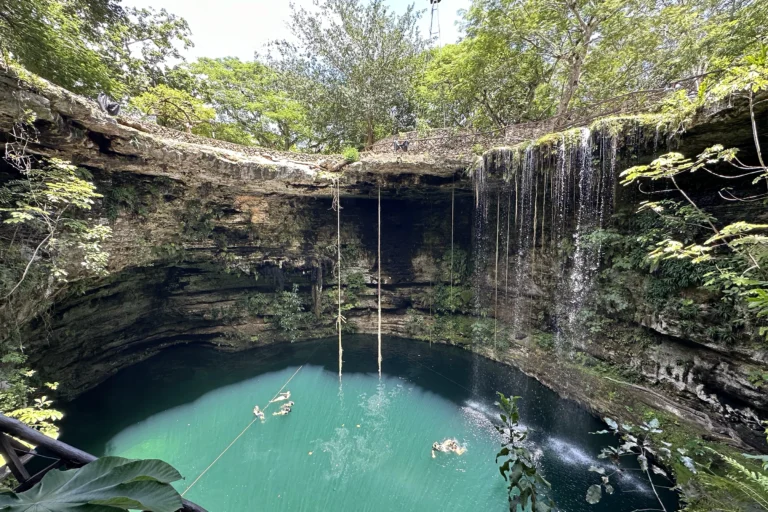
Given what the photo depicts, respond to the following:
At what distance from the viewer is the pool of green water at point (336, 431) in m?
5.17

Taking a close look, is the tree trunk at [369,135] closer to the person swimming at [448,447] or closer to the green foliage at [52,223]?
the green foliage at [52,223]

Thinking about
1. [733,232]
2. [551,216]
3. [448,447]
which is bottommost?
[448,447]

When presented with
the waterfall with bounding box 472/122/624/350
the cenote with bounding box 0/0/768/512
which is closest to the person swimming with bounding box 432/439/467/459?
the cenote with bounding box 0/0/768/512

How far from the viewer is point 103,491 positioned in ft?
3.21

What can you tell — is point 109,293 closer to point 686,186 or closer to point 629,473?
point 629,473

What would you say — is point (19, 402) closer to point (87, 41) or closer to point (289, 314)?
point (289, 314)

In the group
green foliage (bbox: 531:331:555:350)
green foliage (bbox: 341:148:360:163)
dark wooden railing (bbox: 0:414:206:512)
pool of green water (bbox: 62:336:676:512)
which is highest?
green foliage (bbox: 341:148:360:163)

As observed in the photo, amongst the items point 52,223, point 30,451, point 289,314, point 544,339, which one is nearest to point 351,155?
point 289,314

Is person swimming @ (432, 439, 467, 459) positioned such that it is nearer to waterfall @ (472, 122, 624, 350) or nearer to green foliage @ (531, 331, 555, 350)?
green foliage @ (531, 331, 555, 350)

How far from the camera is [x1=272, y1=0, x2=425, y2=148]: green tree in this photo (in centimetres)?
1162

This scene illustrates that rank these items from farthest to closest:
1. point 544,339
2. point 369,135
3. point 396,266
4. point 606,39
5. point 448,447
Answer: point 369,135, point 396,266, point 606,39, point 544,339, point 448,447

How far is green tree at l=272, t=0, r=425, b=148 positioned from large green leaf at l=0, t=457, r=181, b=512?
41.2ft

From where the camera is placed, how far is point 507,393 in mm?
7809

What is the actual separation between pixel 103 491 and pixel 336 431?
6555 mm
